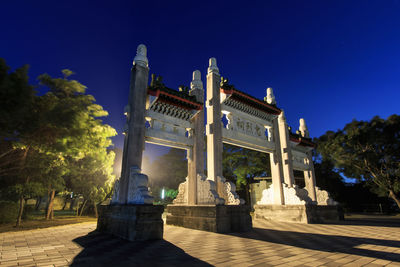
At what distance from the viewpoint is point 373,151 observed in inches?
741

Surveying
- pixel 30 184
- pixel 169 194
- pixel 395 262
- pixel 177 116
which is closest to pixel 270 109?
pixel 177 116

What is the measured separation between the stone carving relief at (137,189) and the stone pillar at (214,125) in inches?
142

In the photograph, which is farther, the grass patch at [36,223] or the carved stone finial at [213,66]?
the carved stone finial at [213,66]

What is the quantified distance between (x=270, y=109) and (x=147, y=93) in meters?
8.24

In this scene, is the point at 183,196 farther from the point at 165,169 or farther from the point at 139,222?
the point at 165,169

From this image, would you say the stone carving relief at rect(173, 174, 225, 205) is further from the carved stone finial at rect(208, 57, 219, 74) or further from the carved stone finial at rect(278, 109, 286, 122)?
the carved stone finial at rect(278, 109, 286, 122)

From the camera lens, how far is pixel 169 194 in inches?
1258

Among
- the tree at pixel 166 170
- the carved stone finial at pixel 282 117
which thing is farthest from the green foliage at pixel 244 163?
the tree at pixel 166 170

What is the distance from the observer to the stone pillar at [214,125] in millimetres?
9906

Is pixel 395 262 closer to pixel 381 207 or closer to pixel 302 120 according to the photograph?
pixel 302 120

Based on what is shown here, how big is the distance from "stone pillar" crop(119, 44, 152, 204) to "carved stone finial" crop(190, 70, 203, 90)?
2.66 meters

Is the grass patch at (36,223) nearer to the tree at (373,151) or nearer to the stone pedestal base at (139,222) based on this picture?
the stone pedestal base at (139,222)

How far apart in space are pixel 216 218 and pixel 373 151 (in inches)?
726

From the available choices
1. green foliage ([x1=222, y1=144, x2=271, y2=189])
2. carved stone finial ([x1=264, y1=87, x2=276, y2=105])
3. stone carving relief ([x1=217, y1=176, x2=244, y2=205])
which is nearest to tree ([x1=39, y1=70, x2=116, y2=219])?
stone carving relief ([x1=217, y1=176, x2=244, y2=205])
